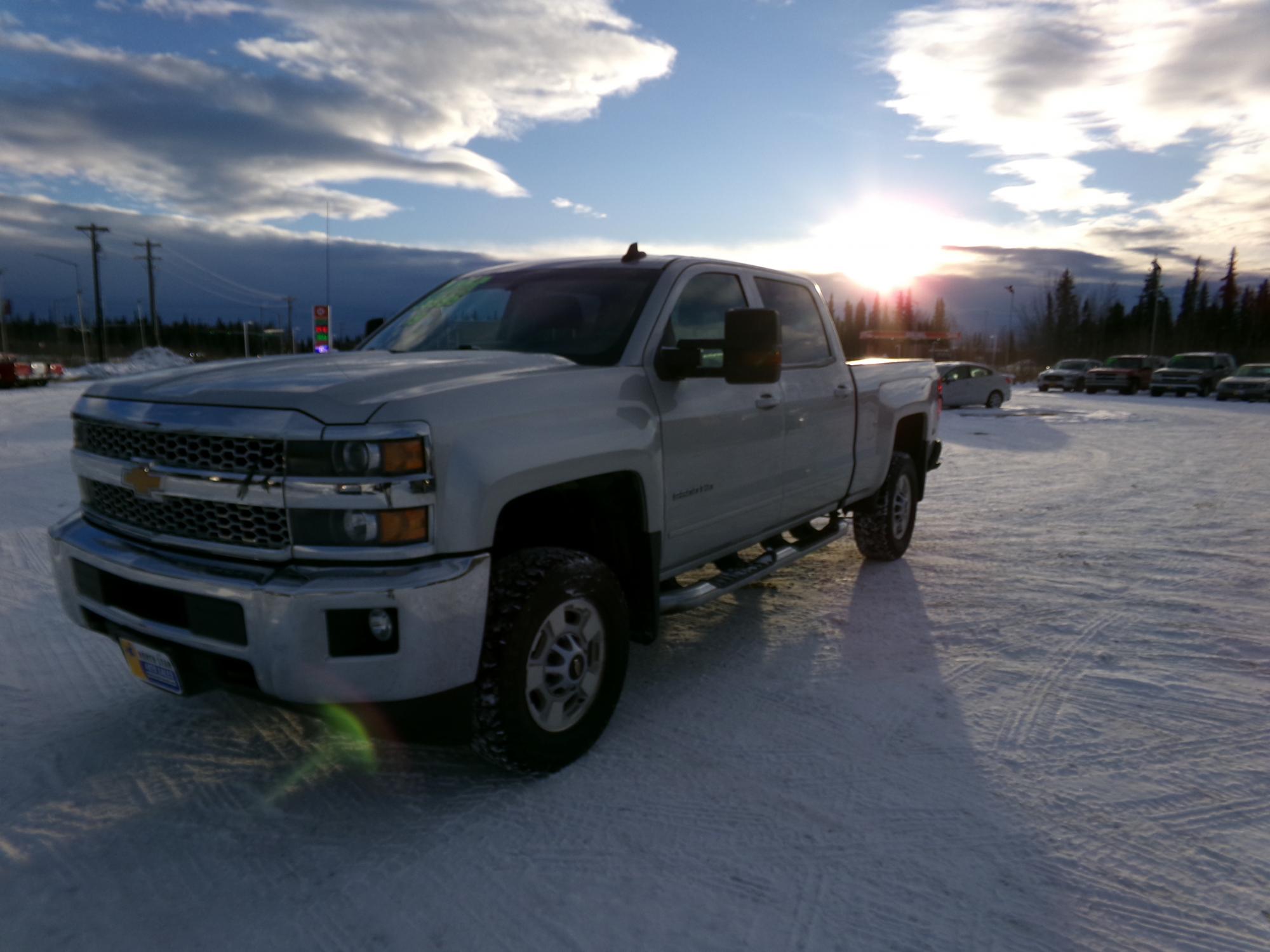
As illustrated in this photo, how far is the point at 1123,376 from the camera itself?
1352 inches

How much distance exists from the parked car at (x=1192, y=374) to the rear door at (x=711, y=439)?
34425 mm

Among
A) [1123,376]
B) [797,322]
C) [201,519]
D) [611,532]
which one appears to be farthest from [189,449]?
[1123,376]

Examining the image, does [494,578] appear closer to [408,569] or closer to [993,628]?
[408,569]

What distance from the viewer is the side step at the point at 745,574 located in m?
3.88

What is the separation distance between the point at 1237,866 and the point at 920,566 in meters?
3.80

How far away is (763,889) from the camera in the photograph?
2605 millimetres

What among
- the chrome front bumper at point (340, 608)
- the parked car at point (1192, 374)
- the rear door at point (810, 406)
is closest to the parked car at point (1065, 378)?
the parked car at point (1192, 374)

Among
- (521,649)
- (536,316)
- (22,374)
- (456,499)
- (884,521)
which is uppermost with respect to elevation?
(536,316)

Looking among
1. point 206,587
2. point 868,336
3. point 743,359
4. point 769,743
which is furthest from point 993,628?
point 868,336

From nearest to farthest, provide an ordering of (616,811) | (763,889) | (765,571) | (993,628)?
(763,889) → (616,811) → (765,571) → (993,628)

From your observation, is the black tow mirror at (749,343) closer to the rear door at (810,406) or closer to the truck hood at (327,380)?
the truck hood at (327,380)

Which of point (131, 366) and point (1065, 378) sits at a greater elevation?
point (1065, 378)

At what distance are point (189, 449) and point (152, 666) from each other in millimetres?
754

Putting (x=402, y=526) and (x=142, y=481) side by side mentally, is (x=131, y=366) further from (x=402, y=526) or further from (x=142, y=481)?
(x=402, y=526)
